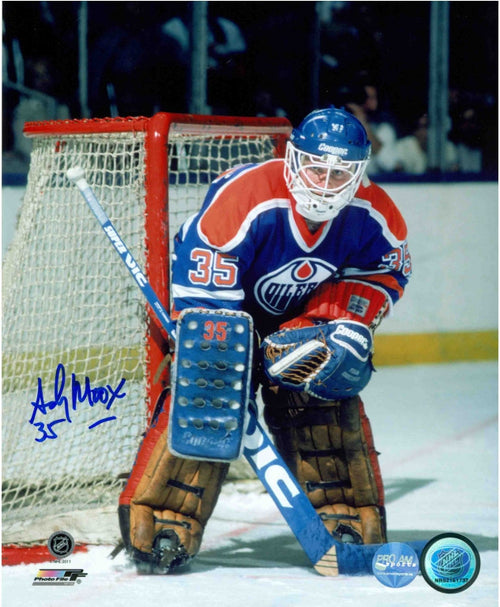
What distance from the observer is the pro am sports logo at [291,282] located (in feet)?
7.45

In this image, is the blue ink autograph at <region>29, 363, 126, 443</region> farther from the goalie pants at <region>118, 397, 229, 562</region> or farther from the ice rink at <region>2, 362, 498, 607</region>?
the ice rink at <region>2, 362, 498, 607</region>

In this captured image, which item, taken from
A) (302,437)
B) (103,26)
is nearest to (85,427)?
(302,437)

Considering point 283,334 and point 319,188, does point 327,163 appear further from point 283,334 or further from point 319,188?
point 283,334

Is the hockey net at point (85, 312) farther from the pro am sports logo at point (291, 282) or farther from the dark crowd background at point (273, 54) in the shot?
the dark crowd background at point (273, 54)

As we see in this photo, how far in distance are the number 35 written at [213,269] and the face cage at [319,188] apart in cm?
16

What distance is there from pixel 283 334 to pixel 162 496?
0.38 metres

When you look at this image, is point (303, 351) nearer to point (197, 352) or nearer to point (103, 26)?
point (197, 352)

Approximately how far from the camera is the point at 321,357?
2.23 meters

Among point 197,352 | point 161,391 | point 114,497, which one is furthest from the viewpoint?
point 114,497

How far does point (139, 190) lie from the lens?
97.9 inches

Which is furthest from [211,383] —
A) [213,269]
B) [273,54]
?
[273,54]

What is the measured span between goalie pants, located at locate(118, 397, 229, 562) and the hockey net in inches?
5.8

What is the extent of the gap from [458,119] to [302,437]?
289 cm

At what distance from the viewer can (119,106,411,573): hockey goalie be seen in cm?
212
